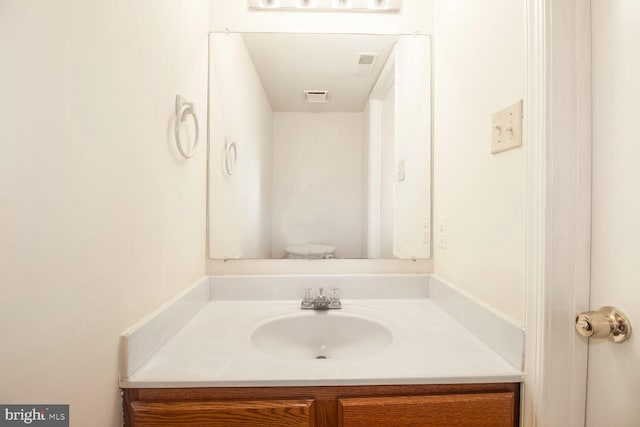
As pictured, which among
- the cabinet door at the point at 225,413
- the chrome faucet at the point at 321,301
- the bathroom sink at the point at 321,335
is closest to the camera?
the cabinet door at the point at 225,413

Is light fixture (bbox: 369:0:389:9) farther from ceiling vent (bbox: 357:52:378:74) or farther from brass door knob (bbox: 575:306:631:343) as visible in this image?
brass door knob (bbox: 575:306:631:343)

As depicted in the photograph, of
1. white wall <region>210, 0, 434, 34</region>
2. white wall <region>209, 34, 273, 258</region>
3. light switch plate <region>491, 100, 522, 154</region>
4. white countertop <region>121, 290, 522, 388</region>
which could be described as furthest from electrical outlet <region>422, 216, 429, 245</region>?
white wall <region>210, 0, 434, 34</region>

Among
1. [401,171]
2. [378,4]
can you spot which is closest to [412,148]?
[401,171]

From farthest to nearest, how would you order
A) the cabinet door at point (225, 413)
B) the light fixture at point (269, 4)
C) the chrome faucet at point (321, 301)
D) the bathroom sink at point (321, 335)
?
the light fixture at point (269, 4)
the chrome faucet at point (321, 301)
the bathroom sink at point (321, 335)
the cabinet door at point (225, 413)

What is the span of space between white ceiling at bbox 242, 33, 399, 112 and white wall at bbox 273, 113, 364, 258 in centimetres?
7

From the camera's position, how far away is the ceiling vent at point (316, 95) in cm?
A: 134

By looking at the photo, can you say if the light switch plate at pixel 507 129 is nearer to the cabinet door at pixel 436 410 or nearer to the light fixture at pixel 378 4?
the cabinet door at pixel 436 410

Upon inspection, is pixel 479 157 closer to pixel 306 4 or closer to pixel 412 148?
pixel 412 148

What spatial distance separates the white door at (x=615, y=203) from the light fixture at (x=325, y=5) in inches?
32.7

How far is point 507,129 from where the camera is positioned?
786 mm

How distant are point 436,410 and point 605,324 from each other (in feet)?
1.23

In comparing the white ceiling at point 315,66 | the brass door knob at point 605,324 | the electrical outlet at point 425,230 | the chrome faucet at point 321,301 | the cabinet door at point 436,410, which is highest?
the white ceiling at point 315,66

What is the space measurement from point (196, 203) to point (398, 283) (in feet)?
2.77

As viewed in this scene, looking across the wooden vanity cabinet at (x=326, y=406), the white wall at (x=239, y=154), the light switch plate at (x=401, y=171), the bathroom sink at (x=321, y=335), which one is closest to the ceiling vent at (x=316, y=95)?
the white wall at (x=239, y=154)
